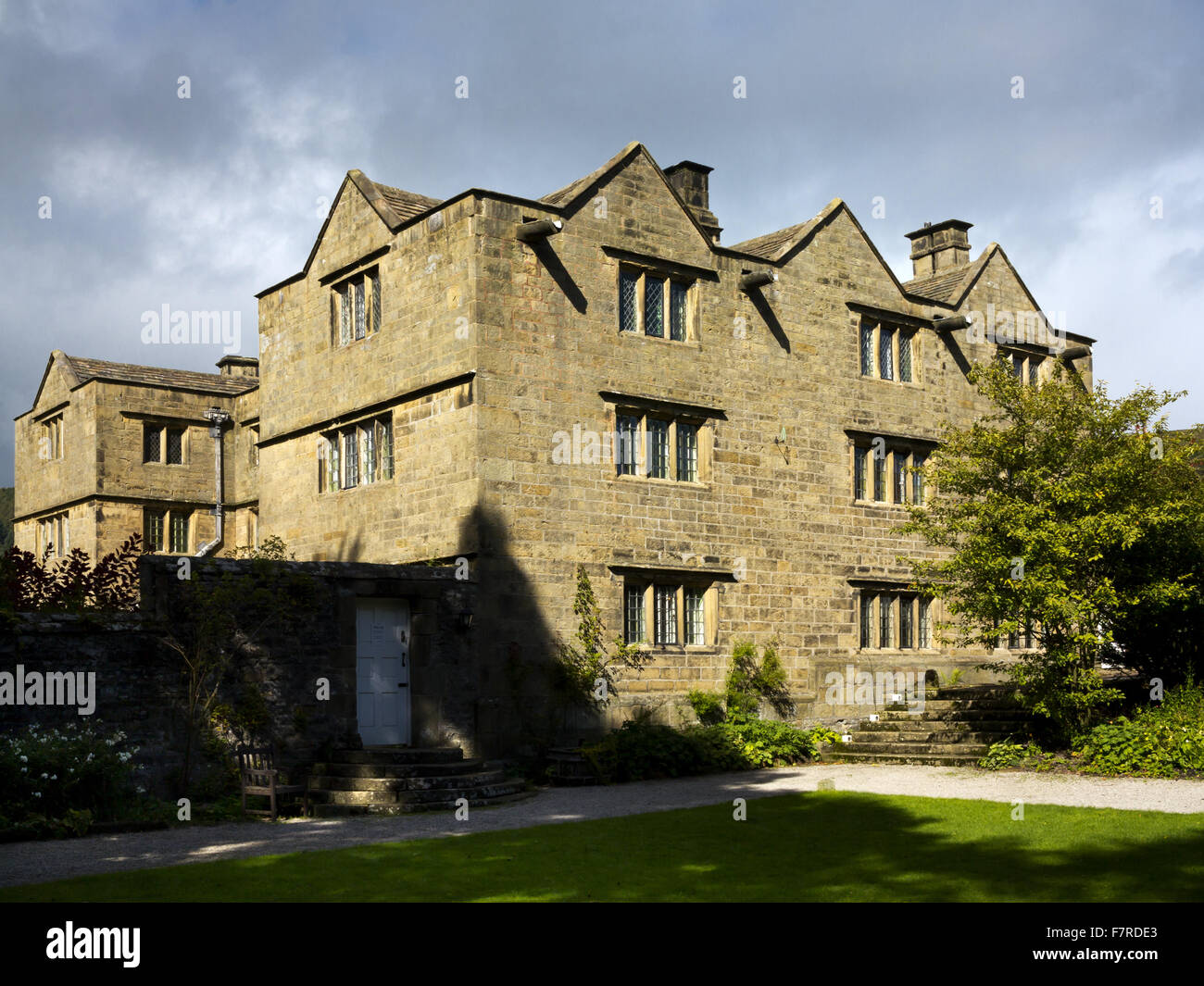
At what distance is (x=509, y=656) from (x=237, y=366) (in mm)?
19316

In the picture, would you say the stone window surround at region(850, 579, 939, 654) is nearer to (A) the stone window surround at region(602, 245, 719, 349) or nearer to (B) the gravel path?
(B) the gravel path

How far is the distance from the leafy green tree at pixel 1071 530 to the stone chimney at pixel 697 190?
6.67m

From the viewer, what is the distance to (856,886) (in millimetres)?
9586

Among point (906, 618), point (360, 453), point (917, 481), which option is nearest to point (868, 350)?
point (917, 481)

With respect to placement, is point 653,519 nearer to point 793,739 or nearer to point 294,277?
point 793,739

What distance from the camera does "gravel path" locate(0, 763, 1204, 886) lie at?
11.6 m

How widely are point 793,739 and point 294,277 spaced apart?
12.5 m

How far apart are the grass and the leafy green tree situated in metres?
5.46

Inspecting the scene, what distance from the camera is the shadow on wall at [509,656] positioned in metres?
18.5

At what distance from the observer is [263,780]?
15.2 metres

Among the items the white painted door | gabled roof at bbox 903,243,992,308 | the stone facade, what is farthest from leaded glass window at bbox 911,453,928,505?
the stone facade

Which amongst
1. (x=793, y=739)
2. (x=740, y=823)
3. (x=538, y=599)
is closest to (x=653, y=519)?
(x=538, y=599)

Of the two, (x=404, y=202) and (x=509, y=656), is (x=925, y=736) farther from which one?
(x=404, y=202)

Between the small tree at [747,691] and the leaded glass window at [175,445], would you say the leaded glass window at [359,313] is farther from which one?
the leaded glass window at [175,445]
